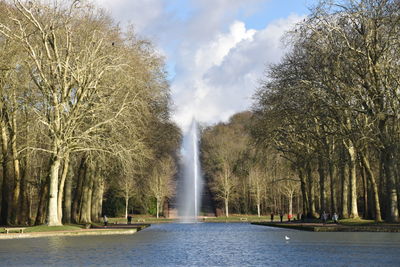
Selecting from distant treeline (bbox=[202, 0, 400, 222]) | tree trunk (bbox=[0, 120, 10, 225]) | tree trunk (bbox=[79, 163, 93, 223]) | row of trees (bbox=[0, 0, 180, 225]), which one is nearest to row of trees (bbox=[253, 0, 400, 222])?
distant treeline (bbox=[202, 0, 400, 222])

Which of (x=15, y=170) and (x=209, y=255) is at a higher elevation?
(x=15, y=170)

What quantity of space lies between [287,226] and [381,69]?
1567 centimetres

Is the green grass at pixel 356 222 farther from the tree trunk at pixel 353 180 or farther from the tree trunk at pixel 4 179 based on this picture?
the tree trunk at pixel 4 179

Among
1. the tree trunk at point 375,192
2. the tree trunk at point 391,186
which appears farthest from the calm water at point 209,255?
the tree trunk at point 375,192

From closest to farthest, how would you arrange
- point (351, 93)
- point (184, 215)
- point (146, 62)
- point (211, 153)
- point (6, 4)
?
1. point (351, 93)
2. point (6, 4)
3. point (146, 62)
4. point (184, 215)
5. point (211, 153)

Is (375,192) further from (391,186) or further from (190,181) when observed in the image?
(190,181)

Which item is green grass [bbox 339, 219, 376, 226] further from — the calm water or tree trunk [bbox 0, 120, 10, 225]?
tree trunk [bbox 0, 120, 10, 225]

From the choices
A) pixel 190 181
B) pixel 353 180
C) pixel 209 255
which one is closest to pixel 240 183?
pixel 190 181

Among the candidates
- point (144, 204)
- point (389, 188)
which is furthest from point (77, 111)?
point (144, 204)

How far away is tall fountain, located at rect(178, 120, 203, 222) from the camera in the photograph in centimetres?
11325

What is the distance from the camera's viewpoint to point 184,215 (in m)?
113

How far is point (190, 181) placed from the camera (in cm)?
12106

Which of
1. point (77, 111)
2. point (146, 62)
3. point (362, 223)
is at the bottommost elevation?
point (362, 223)

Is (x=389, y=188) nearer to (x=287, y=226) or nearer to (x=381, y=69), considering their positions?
(x=381, y=69)
